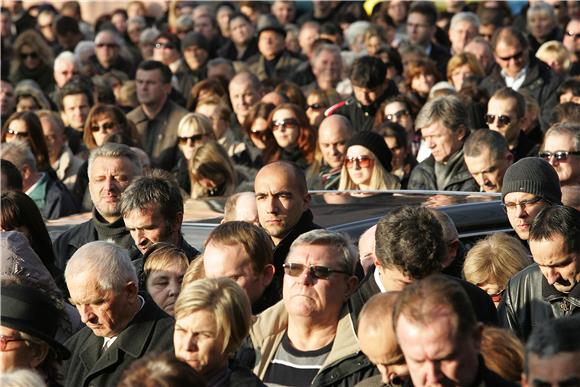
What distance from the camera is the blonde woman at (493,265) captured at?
283 inches

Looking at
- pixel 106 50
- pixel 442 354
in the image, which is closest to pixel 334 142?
pixel 442 354

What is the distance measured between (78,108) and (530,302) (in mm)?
8249

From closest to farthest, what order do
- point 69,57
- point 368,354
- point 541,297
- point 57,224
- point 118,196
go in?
point 368,354 < point 541,297 < point 118,196 < point 57,224 < point 69,57

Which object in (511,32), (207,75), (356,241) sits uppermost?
(356,241)

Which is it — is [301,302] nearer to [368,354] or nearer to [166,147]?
[368,354]

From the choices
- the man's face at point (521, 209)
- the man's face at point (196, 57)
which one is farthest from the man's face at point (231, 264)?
the man's face at point (196, 57)

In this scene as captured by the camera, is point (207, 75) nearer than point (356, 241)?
No

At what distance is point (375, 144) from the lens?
10773 millimetres

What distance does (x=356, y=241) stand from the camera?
7824mm

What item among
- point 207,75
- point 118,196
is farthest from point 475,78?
point 118,196

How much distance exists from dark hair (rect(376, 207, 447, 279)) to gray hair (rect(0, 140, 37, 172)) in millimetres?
4982

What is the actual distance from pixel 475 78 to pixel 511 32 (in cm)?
84

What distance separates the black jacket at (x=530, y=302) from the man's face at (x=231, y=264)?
1.15 meters

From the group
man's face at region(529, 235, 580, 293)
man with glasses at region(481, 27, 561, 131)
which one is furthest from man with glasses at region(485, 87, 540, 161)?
man's face at region(529, 235, 580, 293)
